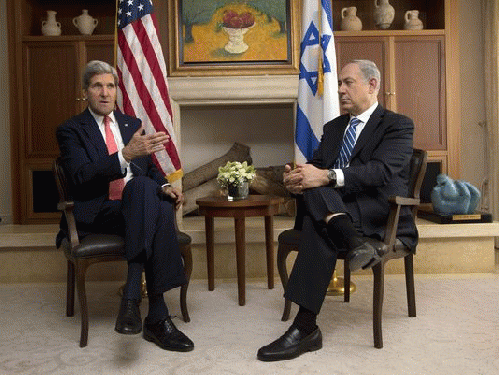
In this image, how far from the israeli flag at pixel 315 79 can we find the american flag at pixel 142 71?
0.83m

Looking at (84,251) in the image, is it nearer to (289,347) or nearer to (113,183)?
(113,183)

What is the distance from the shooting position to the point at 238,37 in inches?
196

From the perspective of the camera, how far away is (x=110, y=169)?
308 centimetres

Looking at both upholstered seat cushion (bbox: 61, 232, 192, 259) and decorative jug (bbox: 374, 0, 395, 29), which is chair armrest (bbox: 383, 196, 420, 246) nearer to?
upholstered seat cushion (bbox: 61, 232, 192, 259)

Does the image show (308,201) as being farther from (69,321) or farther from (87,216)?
(69,321)

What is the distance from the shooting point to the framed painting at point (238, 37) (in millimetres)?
4941

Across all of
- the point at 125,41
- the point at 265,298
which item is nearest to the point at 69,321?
the point at 265,298

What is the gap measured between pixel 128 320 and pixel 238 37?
289cm

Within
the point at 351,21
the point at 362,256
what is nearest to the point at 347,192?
the point at 362,256

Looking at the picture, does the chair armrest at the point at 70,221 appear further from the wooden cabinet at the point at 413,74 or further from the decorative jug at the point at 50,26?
the wooden cabinet at the point at 413,74

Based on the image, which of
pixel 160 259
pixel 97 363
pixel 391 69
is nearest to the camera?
pixel 97 363

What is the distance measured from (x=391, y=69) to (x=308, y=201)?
2620mm

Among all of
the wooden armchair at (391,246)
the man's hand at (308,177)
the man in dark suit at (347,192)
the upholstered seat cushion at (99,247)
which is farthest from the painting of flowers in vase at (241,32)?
the upholstered seat cushion at (99,247)

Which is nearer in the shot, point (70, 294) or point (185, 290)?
point (185, 290)
